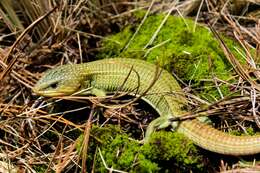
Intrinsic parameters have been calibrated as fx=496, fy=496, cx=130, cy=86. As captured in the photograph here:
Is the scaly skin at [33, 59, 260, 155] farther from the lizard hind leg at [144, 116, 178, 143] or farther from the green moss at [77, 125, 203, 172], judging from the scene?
the green moss at [77, 125, 203, 172]

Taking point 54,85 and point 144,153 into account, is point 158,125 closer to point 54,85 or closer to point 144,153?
point 144,153

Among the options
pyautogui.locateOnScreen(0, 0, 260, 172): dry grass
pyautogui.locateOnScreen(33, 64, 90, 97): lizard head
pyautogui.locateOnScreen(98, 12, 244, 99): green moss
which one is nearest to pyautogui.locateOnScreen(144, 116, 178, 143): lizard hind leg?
pyautogui.locateOnScreen(0, 0, 260, 172): dry grass

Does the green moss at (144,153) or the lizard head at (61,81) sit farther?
the lizard head at (61,81)

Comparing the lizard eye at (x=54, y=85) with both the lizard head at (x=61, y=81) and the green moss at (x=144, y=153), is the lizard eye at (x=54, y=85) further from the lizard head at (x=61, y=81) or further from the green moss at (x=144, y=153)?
the green moss at (x=144, y=153)

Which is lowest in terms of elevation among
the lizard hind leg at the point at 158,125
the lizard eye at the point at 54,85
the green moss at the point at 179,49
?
the lizard hind leg at the point at 158,125

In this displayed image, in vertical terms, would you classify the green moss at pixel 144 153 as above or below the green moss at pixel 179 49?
below

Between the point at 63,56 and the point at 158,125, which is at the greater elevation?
the point at 63,56

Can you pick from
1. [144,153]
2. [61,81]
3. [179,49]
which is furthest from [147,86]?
[144,153]

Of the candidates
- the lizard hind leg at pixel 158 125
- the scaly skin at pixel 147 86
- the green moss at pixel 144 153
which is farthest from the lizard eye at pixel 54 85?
the lizard hind leg at pixel 158 125
